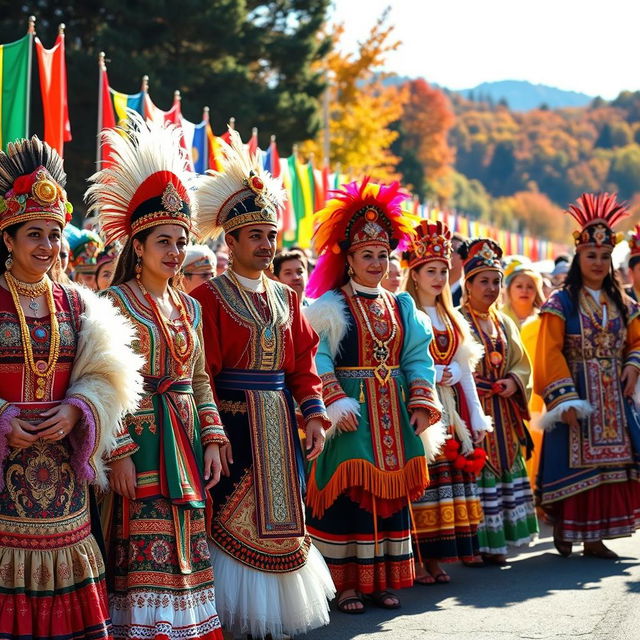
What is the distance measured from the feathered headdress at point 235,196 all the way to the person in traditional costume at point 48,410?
3.64 ft

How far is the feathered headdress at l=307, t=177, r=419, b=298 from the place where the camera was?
22.0ft

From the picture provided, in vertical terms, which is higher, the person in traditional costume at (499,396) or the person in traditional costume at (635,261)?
the person in traditional costume at (635,261)

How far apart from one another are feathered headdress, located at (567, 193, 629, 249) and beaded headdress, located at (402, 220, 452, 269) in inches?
51.9

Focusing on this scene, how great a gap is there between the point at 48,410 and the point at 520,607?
3308 mm

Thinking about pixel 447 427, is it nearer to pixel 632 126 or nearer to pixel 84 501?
pixel 84 501

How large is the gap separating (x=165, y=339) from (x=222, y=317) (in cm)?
57

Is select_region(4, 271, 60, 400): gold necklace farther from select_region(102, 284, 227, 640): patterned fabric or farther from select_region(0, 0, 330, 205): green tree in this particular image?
select_region(0, 0, 330, 205): green tree

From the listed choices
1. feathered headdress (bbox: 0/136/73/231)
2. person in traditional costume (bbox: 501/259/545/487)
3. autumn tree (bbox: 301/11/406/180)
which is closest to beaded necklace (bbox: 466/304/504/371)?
person in traditional costume (bbox: 501/259/545/487)

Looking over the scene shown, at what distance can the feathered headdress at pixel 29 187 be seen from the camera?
4609mm

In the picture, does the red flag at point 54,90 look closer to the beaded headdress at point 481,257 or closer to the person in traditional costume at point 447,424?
the beaded headdress at point 481,257

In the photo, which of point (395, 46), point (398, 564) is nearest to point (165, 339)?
point (398, 564)

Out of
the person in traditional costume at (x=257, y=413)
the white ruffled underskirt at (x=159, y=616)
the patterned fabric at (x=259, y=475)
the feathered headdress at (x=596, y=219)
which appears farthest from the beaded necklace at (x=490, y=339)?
the white ruffled underskirt at (x=159, y=616)

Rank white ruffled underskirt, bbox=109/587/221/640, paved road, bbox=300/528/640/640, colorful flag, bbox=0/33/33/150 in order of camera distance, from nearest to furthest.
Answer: white ruffled underskirt, bbox=109/587/221/640 → paved road, bbox=300/528/640/640 → colorful flag, bbox=0/33/33/150

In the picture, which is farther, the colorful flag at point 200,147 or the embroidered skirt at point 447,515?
the colorful flag at point 200,147
